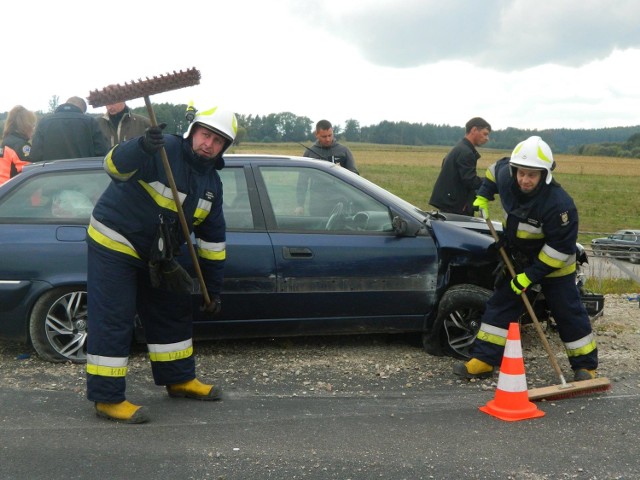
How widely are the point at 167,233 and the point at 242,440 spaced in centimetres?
128

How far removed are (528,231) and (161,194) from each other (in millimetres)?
2637

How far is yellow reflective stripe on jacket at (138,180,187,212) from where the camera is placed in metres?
4.43

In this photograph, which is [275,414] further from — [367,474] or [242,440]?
[367,474]

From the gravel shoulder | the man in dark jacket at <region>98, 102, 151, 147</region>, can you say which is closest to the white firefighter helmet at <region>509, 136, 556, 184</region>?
the gravel shoulder

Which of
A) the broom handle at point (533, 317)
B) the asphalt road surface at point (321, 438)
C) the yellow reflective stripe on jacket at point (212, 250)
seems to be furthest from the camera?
the broom handle at point (533, 317)

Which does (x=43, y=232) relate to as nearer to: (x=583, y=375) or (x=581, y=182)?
(x=583, y=375)

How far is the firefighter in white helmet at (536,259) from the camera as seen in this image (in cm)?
519

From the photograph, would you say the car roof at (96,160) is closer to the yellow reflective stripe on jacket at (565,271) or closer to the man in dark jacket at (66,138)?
the man in dark jacket at (66,138)

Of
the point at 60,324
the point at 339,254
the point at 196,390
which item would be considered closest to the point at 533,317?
the point at 339,254

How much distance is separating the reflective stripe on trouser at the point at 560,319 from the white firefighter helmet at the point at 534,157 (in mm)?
840

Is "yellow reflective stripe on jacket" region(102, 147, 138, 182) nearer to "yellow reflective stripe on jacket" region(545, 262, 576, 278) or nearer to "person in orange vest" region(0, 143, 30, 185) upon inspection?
"yellow reflective stripe on jacket" region(545, 262, 576, 278)

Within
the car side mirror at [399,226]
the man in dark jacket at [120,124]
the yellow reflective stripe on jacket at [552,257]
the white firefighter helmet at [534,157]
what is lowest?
the yellow reflective stripe on jacket at [552,257]

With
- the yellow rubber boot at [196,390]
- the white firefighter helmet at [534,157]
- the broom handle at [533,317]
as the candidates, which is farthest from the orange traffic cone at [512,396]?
the yellow rubber boot at [196,390]

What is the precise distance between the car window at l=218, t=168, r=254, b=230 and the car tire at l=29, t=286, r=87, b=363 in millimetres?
1216
